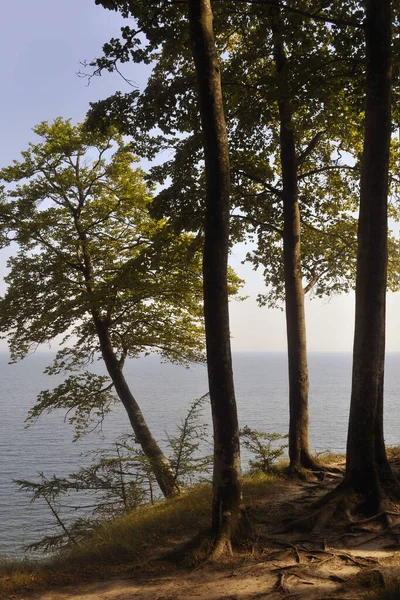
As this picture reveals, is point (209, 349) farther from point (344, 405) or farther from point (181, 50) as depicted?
point (344, 405)

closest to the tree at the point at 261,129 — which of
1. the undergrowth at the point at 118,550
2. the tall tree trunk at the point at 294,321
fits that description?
the tall tree trunk at the point at 294,321

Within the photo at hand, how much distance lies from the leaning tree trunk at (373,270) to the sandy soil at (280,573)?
128cm

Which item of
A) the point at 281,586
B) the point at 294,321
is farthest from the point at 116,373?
the point at 281,586

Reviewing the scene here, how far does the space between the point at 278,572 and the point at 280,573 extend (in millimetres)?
51

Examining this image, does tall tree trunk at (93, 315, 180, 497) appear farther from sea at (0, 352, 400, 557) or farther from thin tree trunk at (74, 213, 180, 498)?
sea at (0, 352, 400, 557)

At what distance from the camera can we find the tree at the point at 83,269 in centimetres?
1756

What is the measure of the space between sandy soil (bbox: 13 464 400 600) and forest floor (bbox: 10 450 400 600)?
0.04 ft

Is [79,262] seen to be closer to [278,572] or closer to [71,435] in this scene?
[278,572]

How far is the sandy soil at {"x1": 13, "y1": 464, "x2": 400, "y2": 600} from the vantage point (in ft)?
19.6

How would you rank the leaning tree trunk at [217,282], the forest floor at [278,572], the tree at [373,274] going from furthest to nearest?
the tree at [373,274] → the leaning tree trunk at [217,282] → the forest floor at [278,572]

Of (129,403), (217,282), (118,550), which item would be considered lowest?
(118,550)

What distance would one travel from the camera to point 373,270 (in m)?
8.71

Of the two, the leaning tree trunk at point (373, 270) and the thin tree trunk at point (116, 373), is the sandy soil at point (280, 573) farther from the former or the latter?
the thin tree trunk at point (116, 373)

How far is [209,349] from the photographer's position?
789 centimetres
